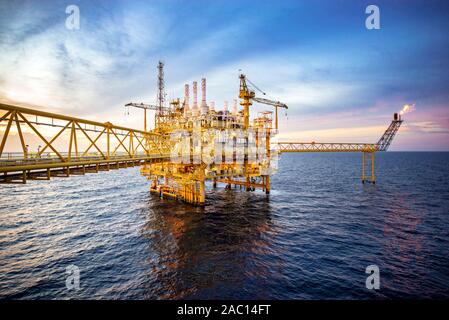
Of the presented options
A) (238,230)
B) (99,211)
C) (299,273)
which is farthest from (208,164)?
(299,273)

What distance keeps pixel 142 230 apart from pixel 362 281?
2680 cm

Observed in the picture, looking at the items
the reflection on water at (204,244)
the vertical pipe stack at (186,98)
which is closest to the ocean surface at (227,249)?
the reflection on water at (204,244)

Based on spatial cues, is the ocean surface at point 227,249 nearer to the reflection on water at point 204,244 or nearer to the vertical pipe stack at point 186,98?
the reflection on water at point 204,244

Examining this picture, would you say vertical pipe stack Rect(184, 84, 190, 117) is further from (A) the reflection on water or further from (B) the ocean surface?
(B) the ocean surface

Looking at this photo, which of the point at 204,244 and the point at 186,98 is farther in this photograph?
the point at 186,98

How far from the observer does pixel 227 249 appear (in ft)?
82.7

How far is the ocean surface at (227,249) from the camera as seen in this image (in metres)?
17.9

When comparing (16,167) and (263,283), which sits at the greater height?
(16,167)

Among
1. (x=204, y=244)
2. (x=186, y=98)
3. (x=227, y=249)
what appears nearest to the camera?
(x=227, y=249)

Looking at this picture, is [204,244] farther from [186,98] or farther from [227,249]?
[186,98]

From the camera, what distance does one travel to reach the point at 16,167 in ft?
53.4

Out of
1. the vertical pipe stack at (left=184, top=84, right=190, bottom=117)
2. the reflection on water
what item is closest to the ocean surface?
the reflection on water

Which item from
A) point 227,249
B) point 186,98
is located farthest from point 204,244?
point 186,98
